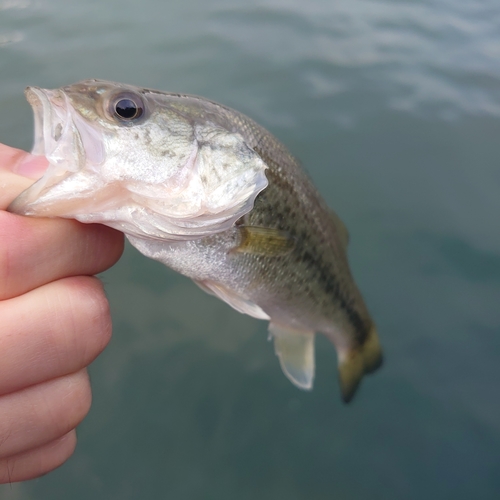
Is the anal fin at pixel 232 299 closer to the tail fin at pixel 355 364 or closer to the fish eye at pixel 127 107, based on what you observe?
the fish eye at pixel 127 107

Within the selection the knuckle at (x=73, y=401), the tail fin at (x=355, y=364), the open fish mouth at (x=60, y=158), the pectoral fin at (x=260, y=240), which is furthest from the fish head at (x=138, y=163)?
the tail fin at (x=355, y=364)

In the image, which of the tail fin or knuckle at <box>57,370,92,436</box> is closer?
knuckle at <box>57,370,92,436</box>

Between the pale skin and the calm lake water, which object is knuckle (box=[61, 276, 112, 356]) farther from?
the calm lake water

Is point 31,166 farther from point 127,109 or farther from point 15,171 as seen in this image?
point 127,109

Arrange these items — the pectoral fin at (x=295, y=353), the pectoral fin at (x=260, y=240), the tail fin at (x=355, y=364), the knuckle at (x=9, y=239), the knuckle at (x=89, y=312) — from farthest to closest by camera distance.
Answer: the tail fin at (x=355, y=364) < the pectoral fin at (x=295, y=353) < the pectoral fin at (x=260, y=240) < the knuckle at (x=89, y=312) < the knuckle at (x=9, y=239)

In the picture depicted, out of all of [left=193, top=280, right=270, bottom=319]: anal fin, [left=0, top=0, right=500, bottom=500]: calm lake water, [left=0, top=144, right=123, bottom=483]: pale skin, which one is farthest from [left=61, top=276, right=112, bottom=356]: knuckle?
[left=0, top=0, right=500, bottom=500]: calm lake water

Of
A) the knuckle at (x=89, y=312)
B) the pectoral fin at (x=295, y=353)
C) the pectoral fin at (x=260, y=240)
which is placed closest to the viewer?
the knuckle at (x=89, y=312)
